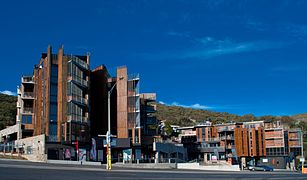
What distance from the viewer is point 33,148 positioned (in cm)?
6297

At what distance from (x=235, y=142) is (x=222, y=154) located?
4612mm

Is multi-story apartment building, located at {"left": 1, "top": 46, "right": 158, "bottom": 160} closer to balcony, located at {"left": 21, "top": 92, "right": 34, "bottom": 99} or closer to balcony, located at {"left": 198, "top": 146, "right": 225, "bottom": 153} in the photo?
balcony, located at {"left": 21, "top": 92, "right": 34, "bottom": 99}

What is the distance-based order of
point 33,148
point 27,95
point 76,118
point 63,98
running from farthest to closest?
point 27,95 → point 76,118 → point 63,98 → point 33,148

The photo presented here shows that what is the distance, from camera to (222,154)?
110 meters

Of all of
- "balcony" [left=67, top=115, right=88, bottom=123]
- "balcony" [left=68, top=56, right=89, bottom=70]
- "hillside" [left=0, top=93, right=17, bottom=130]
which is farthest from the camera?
"hillside" [left=0, top=93, right=17, bottom=130]

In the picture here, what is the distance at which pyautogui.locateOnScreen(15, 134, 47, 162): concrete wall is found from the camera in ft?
192

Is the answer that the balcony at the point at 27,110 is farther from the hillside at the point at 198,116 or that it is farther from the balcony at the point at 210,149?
the hillside at the point at 198,116

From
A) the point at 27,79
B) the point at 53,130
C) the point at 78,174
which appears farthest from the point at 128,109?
the point at 78,174

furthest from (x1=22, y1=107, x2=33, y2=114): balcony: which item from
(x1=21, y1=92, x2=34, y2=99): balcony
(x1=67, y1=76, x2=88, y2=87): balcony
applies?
(x1=67, y1=76, x2=88, y2=87): balcony

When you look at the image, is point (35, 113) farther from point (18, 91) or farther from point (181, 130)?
point (181, 130)

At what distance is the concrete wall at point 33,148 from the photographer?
5841cm

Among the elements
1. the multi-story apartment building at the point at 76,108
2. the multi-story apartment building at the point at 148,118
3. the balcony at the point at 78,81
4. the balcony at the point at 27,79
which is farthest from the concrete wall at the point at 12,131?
the multi-story apartment building at the point at 148,118

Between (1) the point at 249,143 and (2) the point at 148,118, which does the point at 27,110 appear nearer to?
(2) the point at 148,118

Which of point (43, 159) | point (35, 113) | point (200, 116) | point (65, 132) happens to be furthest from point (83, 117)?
point (200, 116)
